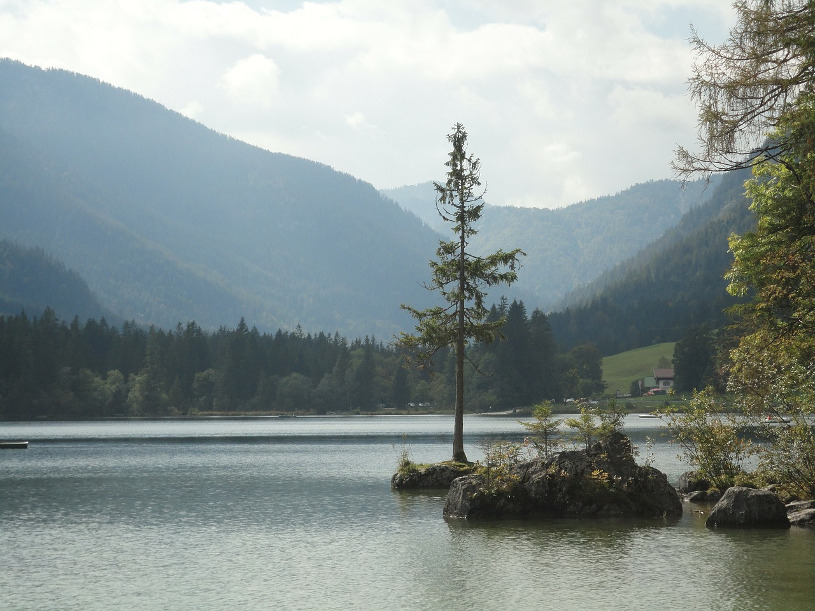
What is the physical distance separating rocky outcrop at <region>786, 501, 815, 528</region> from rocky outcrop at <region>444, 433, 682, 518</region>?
4344mm

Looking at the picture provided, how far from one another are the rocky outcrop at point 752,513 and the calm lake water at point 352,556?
3.81 ft

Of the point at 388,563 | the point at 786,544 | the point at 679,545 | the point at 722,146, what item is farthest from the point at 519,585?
the point at 722,146

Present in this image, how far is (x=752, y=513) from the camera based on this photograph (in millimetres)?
31219

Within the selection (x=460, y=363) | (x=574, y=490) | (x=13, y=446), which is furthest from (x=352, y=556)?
(x=13, y=446)

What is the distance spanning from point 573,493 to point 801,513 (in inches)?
337

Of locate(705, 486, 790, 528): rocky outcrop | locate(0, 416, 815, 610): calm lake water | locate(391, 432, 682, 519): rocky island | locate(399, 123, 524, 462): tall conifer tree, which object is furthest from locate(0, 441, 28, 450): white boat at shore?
locate(705, 486, 790, 528): rocky outcrop

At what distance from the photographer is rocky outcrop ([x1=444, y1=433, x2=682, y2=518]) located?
35.2 metres

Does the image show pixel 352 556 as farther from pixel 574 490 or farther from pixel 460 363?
pixel 460 363

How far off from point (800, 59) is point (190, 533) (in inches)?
1023

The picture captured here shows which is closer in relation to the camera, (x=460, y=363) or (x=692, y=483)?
(x=692, y=483)

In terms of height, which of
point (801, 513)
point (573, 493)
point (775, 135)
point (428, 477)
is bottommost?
point (428, 477)

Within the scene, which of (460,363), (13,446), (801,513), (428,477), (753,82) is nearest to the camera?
(753,82)

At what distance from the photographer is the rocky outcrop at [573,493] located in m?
35.2

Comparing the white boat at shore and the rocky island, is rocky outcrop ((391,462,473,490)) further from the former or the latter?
the white boat at shore
